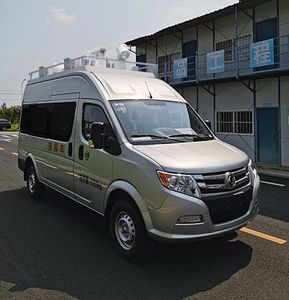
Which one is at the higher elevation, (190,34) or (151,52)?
(190,34)

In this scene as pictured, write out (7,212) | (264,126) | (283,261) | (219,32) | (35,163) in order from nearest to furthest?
(283,261)
(7,212)
(35,163)
(264,126)
(219,32)

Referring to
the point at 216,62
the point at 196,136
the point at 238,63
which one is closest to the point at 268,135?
the point at 238,63

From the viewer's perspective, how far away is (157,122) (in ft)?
17.6

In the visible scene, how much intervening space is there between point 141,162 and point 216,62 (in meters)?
12.0

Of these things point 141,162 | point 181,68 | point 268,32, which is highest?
point 268,32

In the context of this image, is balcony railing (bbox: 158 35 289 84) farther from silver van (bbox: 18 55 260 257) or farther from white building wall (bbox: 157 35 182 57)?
silver van (bbox: 18 55 260 257)

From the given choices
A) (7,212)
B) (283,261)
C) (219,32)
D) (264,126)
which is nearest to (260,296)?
(283,261)

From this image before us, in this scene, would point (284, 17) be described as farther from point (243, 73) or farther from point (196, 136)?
point (196, 136)

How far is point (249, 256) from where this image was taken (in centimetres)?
479

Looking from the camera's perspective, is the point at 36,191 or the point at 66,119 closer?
the point at 66,119

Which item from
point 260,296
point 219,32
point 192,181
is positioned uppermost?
point 219,32

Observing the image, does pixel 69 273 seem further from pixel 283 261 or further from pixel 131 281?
pixel 283 261

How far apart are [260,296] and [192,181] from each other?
1380 millimetres

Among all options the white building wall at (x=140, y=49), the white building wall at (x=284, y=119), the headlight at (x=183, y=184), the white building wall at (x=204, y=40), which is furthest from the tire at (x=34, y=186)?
the white building wall at (x=140, y=49)
